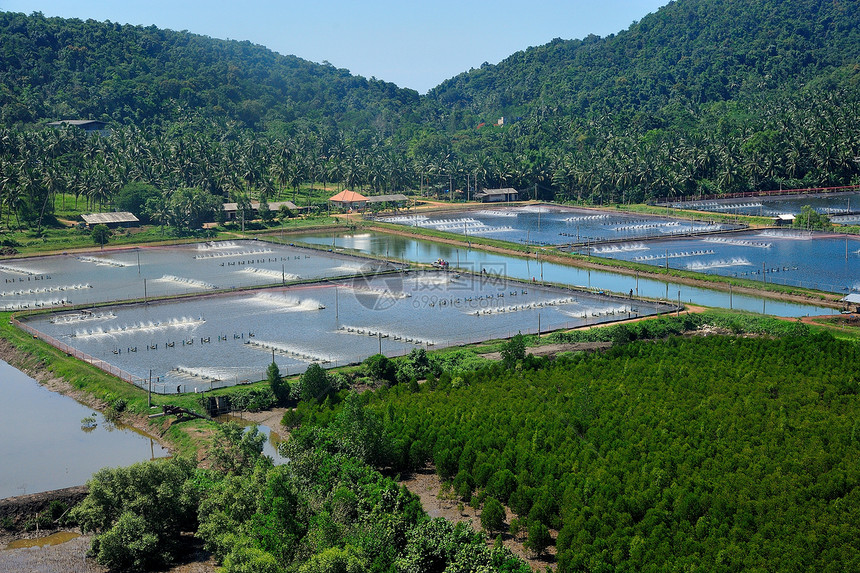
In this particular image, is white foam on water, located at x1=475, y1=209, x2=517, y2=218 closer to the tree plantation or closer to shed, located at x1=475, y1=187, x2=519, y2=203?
shed, located at x1=475, y1=187, x2=519, y2=203

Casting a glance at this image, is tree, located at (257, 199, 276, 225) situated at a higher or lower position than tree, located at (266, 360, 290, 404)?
higher

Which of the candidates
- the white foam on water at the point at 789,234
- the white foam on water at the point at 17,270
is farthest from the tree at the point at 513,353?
the white foam on water at the point at 789,234

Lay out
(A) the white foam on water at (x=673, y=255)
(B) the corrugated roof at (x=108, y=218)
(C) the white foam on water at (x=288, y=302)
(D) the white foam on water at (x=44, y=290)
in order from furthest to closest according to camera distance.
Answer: (B) the corrugated roof at (x=108, y=218) < (A) the white foam on water at (x=673, y=255) < (D) the white foam on water at (x=44, y=290) < (C) the white foam on water at (x=288, y=302)

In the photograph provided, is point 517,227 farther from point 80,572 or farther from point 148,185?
point 80,572

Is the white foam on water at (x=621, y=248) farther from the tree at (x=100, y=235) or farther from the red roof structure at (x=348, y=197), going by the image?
the tree at (x=100, y=235)

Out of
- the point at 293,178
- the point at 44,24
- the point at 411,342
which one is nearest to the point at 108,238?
the point at 293,178

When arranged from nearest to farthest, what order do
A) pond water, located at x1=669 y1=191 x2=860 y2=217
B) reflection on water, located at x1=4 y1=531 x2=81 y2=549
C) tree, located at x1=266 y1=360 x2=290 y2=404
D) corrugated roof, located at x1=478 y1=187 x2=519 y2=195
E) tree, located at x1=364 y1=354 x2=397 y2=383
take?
reflection on water, located at x1=4 y1=531 x2=81 y2=549
tree, located at x1=266 y1=360 x2=290 y2=404
tree, located at x1=364 y1=354 x2=397 y2=383
pond water, located at x1=669 y1=191 x2=860 y2=217
corrugated roof, located at x1=478 y1=187 x2=519 y2=195

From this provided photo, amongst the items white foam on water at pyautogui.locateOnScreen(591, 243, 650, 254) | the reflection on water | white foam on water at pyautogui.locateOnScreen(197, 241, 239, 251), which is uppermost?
white foam on water at pyautogui.locateOnScreen(197, 241, 239, 251)

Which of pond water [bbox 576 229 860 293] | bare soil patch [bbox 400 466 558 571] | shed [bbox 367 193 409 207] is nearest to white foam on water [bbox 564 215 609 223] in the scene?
pond water [bbox 576 229 860 293]
